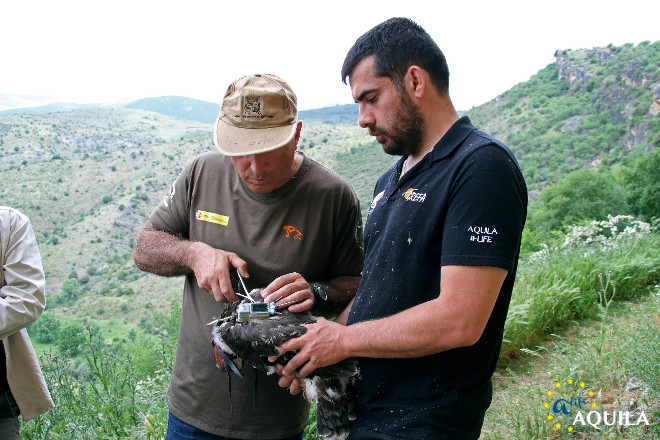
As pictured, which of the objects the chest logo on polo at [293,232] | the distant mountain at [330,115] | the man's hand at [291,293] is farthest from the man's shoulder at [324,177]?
the distant mountain at [330,115]

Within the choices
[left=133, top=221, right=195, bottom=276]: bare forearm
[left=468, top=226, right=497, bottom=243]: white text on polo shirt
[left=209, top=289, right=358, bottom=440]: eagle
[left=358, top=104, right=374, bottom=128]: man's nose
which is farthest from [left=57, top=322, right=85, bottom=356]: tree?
[left=468, top=226, right=497, bottom=243]: white text on polo shirt

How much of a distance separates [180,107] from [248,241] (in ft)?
331

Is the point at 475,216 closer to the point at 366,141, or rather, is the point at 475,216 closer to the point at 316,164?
the point at 316,164

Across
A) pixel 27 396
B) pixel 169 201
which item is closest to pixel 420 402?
pixel 169 201

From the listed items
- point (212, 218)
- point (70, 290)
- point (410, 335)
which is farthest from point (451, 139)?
point (70, 290)

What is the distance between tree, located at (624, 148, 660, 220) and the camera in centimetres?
2645

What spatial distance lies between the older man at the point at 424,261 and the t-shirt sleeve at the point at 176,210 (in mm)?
1055

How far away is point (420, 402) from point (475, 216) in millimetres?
698

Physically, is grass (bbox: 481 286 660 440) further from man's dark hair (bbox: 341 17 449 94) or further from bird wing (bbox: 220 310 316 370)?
man's dark hair (bbox: 341 17 449 94)

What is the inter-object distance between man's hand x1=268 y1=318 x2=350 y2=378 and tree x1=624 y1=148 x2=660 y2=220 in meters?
28.9

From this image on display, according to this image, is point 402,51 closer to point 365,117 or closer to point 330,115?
point 365,117

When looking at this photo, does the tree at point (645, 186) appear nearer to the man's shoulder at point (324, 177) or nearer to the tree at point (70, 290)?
the man's shoulder at point (324, 177)

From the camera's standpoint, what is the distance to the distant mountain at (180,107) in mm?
88000

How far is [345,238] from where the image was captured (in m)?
2.57
